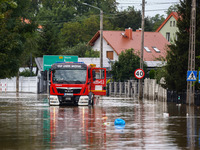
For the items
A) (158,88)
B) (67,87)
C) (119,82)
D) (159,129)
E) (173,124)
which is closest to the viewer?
(159,129)

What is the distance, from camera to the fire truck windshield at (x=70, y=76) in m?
33.2

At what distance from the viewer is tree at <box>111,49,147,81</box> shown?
6328 cm

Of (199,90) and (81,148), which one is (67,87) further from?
(81,148)

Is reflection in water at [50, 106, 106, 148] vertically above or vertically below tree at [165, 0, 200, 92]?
below

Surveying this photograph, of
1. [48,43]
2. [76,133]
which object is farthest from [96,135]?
[48,43]

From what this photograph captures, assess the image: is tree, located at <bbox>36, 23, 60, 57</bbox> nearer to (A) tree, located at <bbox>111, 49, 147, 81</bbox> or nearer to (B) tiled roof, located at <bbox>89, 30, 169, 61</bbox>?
(B) tiled roof, located at <bbox>89, 30, 169, 61</bbox>

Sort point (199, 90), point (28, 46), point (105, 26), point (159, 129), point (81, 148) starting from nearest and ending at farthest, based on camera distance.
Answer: point (81, 148) < point (159, 129) < point (199, 90) < point (28, 46) < point (105, 26)

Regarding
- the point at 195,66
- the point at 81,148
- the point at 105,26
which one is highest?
the point at 105,26

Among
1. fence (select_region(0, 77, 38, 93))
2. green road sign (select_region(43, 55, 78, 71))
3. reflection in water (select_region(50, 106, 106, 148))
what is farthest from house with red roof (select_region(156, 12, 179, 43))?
reflection in water (select_region(50, 106, 106, 148))

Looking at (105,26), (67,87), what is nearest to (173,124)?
(67,87)

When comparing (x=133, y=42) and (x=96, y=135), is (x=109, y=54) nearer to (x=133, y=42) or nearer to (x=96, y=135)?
(x=133, y=42)

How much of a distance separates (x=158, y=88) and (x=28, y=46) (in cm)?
3276

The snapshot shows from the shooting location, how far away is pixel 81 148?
12.8 metres

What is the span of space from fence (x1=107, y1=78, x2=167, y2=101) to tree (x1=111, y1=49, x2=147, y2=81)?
1422mm
